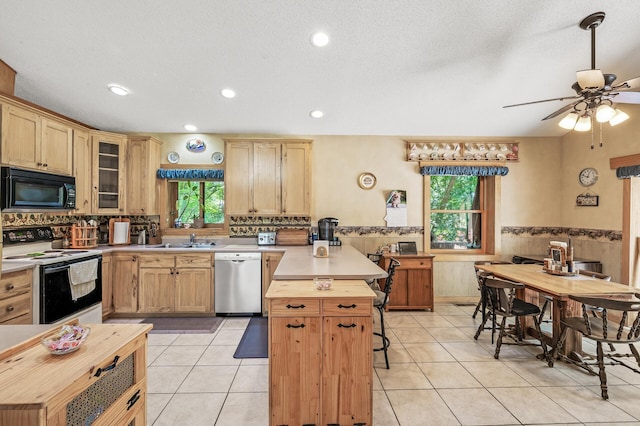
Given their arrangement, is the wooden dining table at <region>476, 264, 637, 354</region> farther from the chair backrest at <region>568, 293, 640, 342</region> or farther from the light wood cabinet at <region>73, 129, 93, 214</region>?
the light wood cabinet at <region>73, 129, 93, 214</region>

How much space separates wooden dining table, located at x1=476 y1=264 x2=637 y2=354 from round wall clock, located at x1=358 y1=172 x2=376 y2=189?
6.53 feet

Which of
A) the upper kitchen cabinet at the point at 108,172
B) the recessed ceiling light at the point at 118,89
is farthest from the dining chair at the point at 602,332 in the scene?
the upper kitchen cabinet at the point at 108,172

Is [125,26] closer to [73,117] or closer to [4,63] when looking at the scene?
[4,63]

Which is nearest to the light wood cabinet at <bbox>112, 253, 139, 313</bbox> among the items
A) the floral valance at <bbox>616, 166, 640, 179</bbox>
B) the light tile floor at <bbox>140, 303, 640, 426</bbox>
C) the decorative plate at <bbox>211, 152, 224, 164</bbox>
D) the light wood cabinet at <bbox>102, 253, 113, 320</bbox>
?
the light wood cabinet at <bbox>102, 253, 113, 320</bbox>

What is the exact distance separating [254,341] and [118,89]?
3.21m

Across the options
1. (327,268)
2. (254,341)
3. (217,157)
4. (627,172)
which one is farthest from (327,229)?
(627,172)

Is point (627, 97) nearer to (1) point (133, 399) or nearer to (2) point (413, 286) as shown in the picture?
(2) point (413, 286)

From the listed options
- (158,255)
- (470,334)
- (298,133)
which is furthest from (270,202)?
(470,334)

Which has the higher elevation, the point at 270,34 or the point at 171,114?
the point at 270,34

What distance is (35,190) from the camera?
301cm

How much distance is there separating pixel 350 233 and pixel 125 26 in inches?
139

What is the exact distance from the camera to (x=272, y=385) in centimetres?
186

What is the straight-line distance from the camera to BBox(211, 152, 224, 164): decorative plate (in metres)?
4.47

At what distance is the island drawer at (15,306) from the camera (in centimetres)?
246
